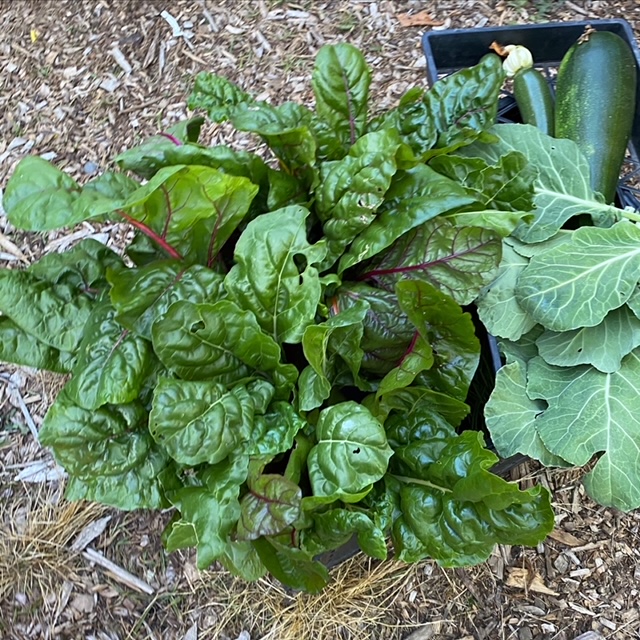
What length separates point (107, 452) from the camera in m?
1.09

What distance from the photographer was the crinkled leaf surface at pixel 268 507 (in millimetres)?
978

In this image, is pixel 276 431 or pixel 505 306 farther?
pixel 505 306

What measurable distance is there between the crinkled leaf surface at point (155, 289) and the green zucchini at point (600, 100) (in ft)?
2.66

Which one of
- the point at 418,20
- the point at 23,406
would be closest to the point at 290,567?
the point at 23,406

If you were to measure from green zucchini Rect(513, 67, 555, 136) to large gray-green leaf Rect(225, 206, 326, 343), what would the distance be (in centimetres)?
67

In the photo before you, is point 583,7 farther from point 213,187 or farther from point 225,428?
point 225,428

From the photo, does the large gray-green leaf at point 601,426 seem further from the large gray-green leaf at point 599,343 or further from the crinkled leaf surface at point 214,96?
the crinkled leaf surface at point 214,96

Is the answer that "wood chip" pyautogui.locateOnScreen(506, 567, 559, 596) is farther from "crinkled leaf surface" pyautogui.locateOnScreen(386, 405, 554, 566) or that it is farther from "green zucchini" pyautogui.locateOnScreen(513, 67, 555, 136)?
"green zucchini" pyautogui.locateOnScreen(513, 67, 555, 136)

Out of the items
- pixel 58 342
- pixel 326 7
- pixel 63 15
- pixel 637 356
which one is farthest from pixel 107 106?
pixel 637 356

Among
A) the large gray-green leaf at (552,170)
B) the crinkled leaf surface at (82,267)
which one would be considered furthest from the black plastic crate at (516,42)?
the crinkled leaf surface at (82,267)

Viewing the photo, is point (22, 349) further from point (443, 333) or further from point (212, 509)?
point (443, 333)

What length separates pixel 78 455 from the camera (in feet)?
3.52

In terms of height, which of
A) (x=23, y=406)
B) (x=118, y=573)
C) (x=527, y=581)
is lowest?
(x=527, y=581)

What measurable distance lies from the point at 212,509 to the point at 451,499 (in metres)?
0.37
